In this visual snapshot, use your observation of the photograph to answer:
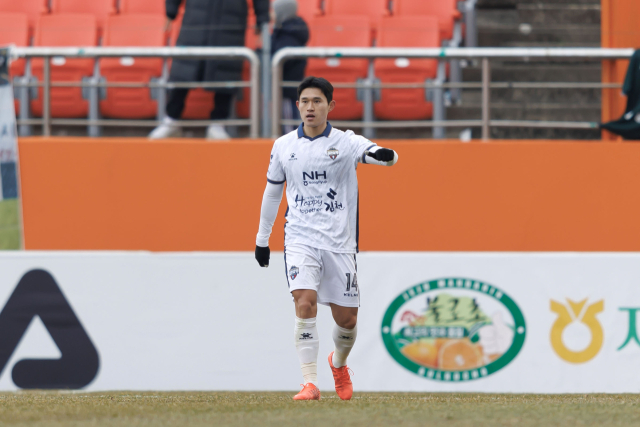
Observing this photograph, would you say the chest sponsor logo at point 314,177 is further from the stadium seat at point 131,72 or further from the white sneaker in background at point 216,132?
the stadium seat at point 131,72

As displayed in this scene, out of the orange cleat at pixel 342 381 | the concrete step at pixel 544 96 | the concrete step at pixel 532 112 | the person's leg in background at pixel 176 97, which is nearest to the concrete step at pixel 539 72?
the concrete step at pixel 544 96

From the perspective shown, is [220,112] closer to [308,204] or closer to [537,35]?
[308,204]

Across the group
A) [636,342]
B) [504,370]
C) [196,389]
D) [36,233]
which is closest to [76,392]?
[196,389]

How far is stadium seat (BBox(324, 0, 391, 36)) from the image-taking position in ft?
34.3

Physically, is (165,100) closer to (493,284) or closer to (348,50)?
(348,50)

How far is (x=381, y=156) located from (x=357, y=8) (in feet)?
17.8

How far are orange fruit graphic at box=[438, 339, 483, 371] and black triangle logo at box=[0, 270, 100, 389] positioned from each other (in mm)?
2854

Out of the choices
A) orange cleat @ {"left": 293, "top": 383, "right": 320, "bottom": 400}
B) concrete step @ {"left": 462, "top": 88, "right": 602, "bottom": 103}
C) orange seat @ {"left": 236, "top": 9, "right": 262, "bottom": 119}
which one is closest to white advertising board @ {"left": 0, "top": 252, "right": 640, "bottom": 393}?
orange seat @ {"left": 236, "top": 9, "right": 262, "bottom": 119}

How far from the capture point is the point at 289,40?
8781mm

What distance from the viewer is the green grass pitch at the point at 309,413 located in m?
4.62

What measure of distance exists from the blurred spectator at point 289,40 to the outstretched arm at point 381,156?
3.16 metres

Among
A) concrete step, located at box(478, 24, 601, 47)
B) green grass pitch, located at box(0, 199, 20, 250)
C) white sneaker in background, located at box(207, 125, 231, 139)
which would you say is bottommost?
green grass pitch, located at box(0, 199, 20, 250)

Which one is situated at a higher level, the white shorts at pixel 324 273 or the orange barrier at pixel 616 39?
the orange barrier at pixel 616 39

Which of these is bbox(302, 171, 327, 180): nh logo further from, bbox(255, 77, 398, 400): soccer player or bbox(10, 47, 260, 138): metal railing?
bbox(10, 47, 260, 138): metal railing
